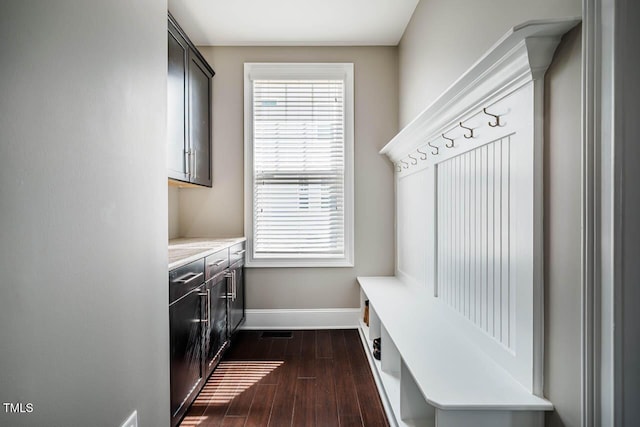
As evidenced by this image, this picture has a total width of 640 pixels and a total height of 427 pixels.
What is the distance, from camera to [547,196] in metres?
1.27

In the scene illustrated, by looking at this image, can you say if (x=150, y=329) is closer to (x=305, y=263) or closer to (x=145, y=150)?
(x=145, y=150)

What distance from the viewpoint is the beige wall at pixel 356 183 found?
3484 mm

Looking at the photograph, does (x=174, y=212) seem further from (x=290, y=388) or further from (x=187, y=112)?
(x=290, y=388)

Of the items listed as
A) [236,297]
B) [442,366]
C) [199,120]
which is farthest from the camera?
[236,297]

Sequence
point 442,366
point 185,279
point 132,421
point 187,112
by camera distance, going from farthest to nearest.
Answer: point 187,112, point 185,279, point 442,366, point 132,421

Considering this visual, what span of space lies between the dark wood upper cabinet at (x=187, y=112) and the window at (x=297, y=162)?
1.33ft

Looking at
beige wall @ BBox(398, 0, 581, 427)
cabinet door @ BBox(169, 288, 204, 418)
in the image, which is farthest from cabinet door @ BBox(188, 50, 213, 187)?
beige wall @ BBox(398, 0, 581, 427)

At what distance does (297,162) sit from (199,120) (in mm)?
954

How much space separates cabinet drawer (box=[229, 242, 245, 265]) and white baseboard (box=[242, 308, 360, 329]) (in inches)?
23.6

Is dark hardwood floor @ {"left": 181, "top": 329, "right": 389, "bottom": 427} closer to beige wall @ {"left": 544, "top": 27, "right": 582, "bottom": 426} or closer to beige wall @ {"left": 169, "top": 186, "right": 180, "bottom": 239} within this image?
beige wall @ {"left": 544, "top": 27, "right": 582, "bottom": 426}

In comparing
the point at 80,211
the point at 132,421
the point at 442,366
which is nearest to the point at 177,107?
the point at 80,211

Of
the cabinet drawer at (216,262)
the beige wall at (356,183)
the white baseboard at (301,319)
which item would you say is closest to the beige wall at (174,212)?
the beige wall at (356,183)

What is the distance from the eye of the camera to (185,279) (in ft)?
6.31

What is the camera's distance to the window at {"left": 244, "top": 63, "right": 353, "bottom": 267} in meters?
3.49
